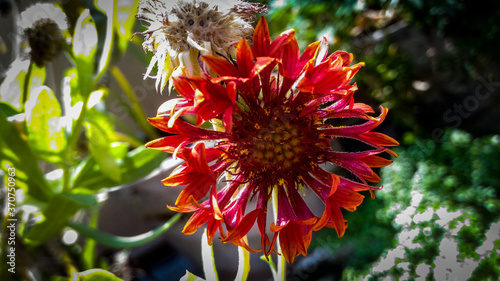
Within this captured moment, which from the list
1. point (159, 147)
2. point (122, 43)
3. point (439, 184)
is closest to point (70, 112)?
point (122, 43)

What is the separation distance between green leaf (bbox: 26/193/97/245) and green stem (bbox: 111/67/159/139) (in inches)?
10.5

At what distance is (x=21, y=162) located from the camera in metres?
0.55

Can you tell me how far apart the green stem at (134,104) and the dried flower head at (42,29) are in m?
0.17

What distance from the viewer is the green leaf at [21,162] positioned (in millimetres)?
523

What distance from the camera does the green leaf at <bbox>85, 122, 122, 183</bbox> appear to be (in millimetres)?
577

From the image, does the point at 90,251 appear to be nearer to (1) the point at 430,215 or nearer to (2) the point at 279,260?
(2) the point at 279,260

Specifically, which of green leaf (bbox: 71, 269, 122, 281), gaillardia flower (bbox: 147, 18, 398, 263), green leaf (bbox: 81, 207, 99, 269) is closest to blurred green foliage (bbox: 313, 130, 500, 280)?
gaillardia flower (bbox: 147, 18, 398, 263)

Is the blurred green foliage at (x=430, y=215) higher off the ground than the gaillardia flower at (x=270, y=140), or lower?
lower

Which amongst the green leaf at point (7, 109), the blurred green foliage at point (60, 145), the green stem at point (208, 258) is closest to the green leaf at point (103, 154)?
the blurred green foliage at point (60, 145)

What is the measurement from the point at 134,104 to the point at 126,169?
229 mm

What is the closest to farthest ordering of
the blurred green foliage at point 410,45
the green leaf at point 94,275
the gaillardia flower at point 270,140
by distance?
the gaillardia flower at point 270,140, the green leaf at point 94,275, the blurred green foliage at point 410,45

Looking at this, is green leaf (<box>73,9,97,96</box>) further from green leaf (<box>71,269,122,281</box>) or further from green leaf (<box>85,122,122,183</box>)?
green leaf (<box>71,269,122,281</box>)

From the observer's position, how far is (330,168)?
0.73 meters

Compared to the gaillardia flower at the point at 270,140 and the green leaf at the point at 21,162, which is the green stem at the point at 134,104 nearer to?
the green leaf at the point at 21,162
